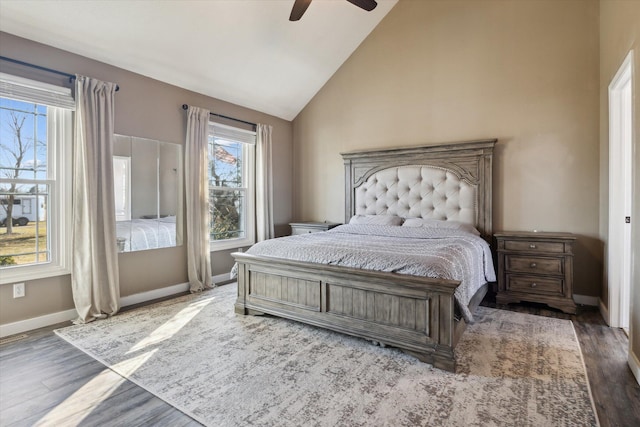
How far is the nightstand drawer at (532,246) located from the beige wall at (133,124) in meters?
3.66

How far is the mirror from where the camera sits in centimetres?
362

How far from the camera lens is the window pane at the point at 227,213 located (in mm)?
4738

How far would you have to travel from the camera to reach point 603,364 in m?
2.29

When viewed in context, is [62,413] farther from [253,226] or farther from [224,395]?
[253,226]

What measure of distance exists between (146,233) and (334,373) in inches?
110

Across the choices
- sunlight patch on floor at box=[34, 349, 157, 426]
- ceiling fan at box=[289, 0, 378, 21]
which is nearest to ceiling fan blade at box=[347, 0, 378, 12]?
ceiling fan at box=[289, 0, 378, 21]

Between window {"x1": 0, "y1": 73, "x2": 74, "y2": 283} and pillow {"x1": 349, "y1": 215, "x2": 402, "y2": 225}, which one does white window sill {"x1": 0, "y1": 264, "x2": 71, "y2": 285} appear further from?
pillow {"x1": 349, "y1": 215, "x2": 402, "y2": 225}

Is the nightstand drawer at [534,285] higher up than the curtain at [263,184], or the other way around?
the curtain at [263,184]

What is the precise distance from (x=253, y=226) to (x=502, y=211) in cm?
349

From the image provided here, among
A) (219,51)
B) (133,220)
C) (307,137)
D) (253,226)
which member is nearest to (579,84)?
(307,137)

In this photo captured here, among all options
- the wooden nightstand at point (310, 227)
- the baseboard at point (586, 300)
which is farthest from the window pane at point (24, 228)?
the baseboard at point (586, 300)

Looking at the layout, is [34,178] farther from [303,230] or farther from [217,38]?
[303,230]

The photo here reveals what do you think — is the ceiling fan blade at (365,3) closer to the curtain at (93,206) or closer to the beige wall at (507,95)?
the beige wall at (507,95)

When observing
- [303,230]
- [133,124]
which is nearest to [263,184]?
[303,230]
